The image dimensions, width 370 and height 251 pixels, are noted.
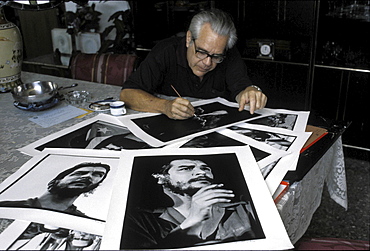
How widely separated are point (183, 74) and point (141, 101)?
388mm

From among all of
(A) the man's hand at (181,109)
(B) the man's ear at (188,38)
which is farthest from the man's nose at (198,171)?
(B) the man's ear at (188,38)

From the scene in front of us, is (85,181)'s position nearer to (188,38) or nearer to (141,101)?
(141,101)

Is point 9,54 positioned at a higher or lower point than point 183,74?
higher

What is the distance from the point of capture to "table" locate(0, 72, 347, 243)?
0.97 m

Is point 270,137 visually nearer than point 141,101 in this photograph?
Yes

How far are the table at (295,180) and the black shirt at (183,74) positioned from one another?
197 millimetres

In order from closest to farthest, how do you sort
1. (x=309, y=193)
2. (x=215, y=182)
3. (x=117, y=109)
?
(x=215, y=182), (x=309, y=193), (x=117, y=109)

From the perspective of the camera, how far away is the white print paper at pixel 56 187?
798 millimetres

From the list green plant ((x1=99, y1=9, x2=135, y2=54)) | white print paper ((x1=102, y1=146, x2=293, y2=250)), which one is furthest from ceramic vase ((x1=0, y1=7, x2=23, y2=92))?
green plant ((x1=99, y1=9, x2=135, y2=54))

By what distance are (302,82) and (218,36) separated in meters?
1.34

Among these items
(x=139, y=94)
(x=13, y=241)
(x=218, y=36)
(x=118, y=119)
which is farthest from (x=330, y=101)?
(x=13, y=241)

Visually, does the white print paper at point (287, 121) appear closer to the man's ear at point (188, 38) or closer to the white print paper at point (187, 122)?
A: the white print paper at point (187, 122)

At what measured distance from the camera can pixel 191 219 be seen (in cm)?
78

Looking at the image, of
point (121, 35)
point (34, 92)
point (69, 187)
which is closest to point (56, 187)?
point (69, 187)
